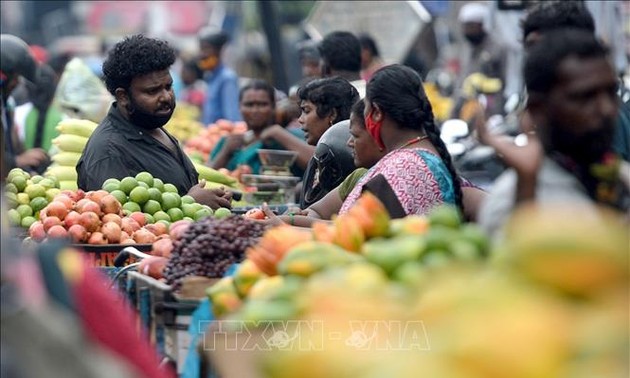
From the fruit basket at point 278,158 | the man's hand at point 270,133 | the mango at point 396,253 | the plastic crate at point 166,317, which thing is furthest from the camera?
the man's hand at point 270,133

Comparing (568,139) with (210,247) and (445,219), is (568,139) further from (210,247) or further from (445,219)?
(210,247)

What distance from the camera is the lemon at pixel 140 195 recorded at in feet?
24.7

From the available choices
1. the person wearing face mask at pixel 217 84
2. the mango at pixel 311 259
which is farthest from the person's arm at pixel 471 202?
the person wearing face mask at pixel 217 84

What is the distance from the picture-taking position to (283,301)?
12.5 feet

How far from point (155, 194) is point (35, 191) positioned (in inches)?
28.8

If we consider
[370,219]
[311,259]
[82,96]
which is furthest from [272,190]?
[311,259]

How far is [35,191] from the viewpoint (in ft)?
26.0

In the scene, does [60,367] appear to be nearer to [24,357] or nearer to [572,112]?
[24,357]

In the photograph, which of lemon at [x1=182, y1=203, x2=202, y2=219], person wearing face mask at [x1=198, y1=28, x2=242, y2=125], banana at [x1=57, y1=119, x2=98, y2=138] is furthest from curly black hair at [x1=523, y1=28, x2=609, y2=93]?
person wearing face mask at [x1=198, y1=28, x2=242, y2=125]

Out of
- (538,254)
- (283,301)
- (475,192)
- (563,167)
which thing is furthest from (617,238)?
(475,192)

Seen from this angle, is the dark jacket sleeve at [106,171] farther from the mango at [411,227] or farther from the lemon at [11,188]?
the mango at [411,227]

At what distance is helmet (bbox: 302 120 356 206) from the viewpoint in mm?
7750

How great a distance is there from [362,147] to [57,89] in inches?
300

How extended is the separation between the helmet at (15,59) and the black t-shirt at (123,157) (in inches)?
129
